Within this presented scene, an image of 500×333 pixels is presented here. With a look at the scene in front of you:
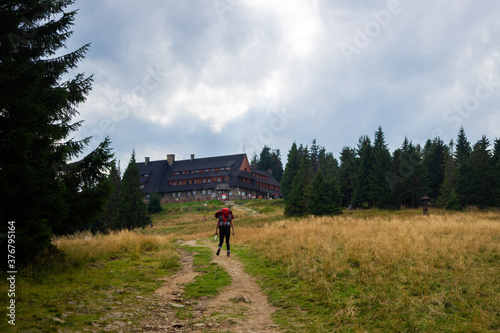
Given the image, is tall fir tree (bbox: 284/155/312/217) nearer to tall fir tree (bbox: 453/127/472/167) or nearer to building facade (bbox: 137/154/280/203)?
building facade (bbox: 137/154/280/203)

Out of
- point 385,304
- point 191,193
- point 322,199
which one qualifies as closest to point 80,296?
point 385,304

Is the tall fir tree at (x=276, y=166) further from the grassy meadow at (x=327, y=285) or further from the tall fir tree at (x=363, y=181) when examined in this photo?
the grassy meadow at (x=327, y=285)

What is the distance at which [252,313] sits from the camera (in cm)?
704

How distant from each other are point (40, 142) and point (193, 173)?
243 ft

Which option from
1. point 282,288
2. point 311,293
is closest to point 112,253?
point 282,288

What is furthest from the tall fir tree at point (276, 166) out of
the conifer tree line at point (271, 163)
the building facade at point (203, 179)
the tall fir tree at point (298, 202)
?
the tall fir tree at point (298, 202)

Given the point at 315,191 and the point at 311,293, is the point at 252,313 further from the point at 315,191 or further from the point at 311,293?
the point at 315,191

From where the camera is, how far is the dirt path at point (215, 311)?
6.07 m

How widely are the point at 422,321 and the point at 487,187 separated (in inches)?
2315

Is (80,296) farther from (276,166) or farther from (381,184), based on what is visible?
(276,166)

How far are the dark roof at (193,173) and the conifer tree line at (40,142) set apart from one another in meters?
66.9

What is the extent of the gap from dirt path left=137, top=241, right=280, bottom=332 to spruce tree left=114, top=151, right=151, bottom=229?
1486 inches

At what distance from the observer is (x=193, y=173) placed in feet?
272

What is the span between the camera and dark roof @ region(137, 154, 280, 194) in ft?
263
